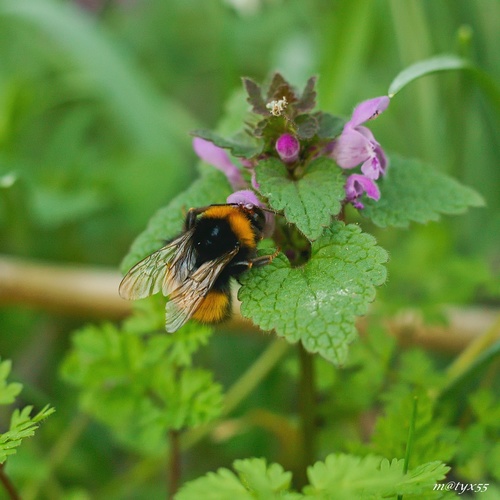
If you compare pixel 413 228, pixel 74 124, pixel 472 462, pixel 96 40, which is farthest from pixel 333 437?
pixel 96 40

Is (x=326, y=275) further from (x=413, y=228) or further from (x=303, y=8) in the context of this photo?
(x=303, y=8)

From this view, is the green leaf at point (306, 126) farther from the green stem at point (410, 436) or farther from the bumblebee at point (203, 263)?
the green stem at point (410, 436)

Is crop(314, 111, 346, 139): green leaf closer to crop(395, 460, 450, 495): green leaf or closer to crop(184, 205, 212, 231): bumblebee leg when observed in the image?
crop(184, 205, 212, 231): bumblebee leg

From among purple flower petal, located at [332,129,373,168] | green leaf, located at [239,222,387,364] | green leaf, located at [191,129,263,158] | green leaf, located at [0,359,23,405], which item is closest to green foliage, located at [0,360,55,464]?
green leaf, located at [0,359,23,405]

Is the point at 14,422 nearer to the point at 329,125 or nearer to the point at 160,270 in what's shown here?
the point at 160,270

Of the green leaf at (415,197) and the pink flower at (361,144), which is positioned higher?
the pink flower at (361,144)

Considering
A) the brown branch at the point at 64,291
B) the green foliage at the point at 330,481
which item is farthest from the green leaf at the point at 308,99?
the brown branch at the point at 64,291

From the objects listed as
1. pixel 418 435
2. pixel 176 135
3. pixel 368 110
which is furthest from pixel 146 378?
pixel 176 135
